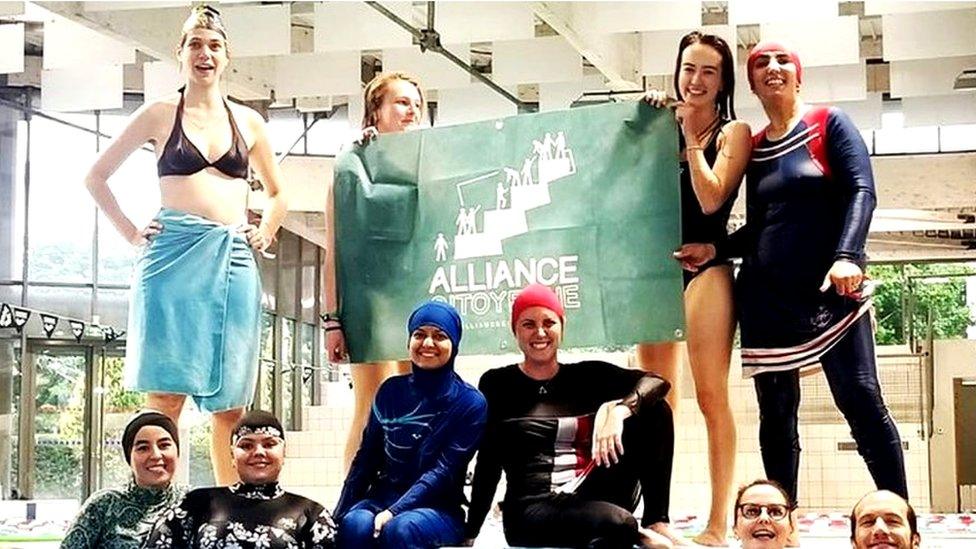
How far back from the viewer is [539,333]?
394cm

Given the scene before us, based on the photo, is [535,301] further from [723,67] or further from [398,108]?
[398,108]

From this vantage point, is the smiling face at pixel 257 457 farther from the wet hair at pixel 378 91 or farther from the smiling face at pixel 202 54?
the wet hair at pixel 378 91

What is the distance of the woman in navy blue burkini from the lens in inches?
152

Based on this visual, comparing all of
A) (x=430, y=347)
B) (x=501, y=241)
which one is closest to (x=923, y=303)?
(x=501, y=241)

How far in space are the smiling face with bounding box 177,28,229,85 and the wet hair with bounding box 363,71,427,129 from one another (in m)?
0.56

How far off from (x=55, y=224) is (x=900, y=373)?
9.56 m

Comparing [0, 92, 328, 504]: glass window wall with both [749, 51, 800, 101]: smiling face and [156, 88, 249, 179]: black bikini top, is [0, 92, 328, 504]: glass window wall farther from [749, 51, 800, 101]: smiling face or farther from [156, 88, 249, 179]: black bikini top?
[749, 51, 800, 101]: smiling face

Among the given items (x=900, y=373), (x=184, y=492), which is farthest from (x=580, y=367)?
(x=900, y=373)

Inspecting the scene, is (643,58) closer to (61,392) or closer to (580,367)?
(580,367)

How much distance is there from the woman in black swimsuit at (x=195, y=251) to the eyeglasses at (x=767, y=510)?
5.96 ft

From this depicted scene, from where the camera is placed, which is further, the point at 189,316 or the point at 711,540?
the point at 189,316

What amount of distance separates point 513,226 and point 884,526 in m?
1.67

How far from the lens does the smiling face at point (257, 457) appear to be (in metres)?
3.85

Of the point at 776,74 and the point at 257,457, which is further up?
the point at 776,74
